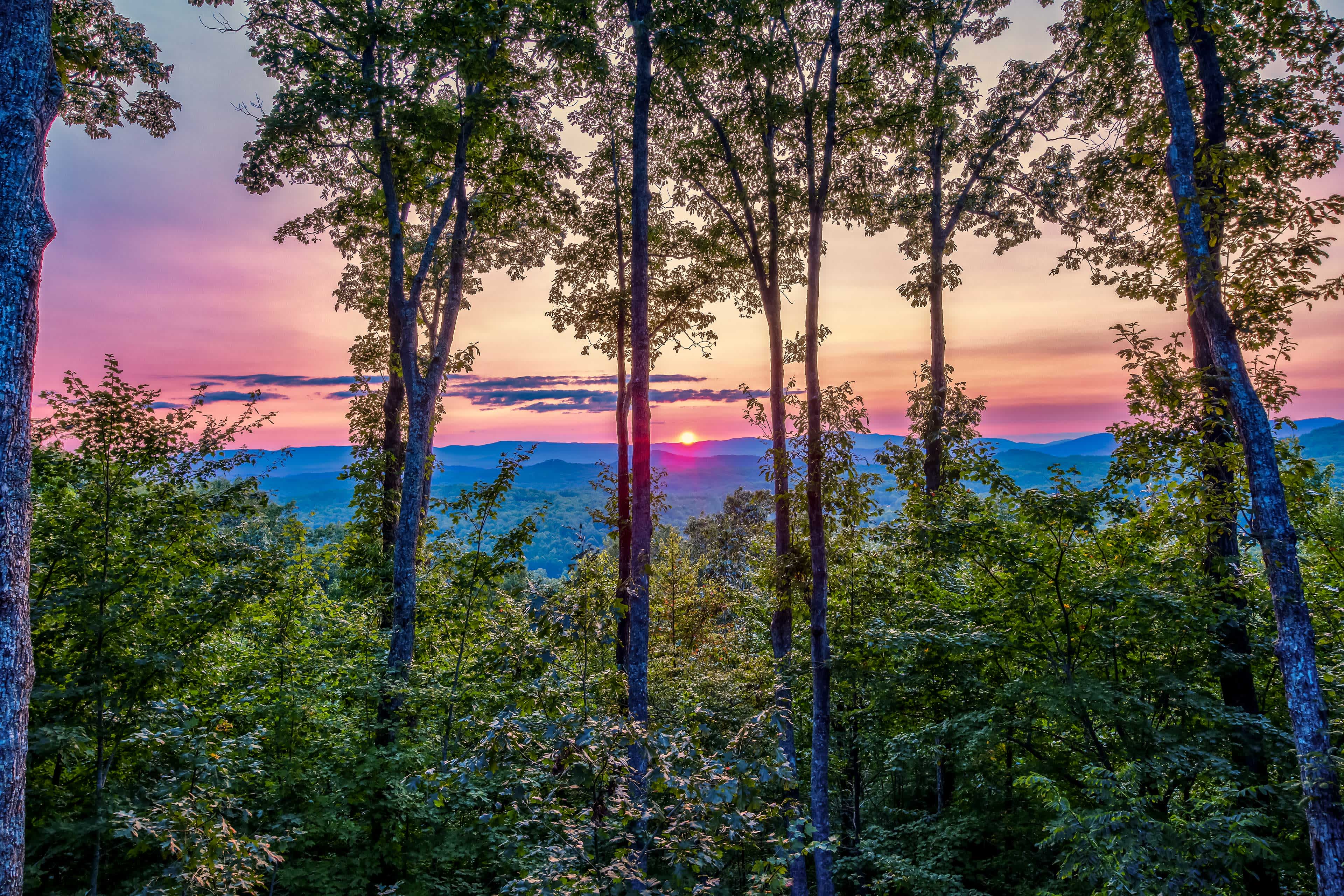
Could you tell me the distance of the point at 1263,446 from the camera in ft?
18.4

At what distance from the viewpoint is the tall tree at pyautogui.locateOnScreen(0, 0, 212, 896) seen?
3830 mm

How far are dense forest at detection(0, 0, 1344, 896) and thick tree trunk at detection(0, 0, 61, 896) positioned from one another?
0.03 meters

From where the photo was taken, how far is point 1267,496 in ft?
18.1

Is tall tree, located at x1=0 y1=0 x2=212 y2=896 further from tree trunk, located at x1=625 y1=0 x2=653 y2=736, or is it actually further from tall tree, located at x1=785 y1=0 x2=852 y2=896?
tall tree, located at x1=785 y1=0 x2=852 y2=896

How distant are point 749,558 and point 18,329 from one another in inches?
474

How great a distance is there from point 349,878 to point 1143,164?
12784mm

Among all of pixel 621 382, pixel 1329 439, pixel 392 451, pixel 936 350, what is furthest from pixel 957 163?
pixel 1329 439

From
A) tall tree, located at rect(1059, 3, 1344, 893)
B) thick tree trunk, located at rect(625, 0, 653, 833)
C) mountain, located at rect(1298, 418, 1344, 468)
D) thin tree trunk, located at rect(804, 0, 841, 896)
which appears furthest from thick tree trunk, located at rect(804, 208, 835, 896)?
mountain, located at rect(1298, 418, 1344, 468)

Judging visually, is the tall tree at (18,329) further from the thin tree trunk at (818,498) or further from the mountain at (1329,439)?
the mountain at (1329,439)

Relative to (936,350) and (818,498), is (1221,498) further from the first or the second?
(936,350)

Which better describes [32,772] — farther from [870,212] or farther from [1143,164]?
[870,212]

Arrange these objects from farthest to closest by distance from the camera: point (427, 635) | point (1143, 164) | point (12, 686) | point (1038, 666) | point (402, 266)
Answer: point (427, 635), point (402, 266), point (1038, 666), point (1143, 164), point (12, 686)

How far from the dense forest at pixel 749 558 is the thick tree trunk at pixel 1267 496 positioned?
4 cm

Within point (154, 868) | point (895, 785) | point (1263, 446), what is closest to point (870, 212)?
point (1263, 446)
